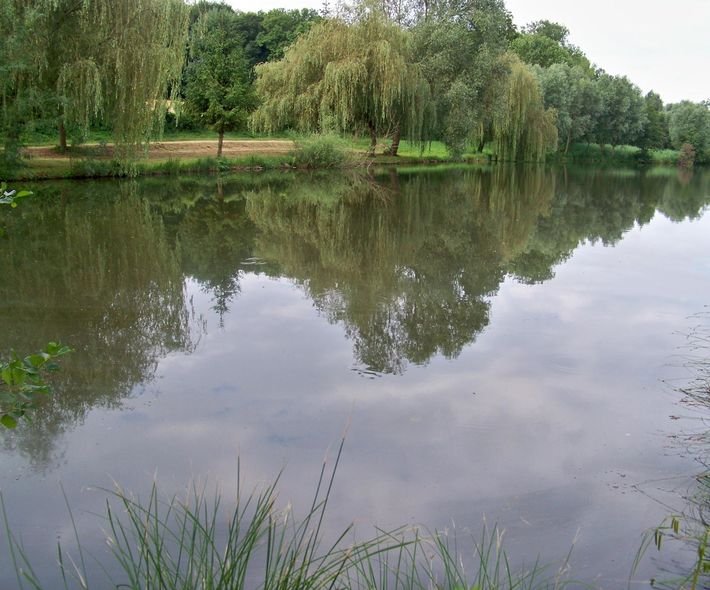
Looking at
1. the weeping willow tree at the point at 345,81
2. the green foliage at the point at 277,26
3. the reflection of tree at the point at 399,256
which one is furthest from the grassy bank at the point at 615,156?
the reflection of tree at the point at 399,256

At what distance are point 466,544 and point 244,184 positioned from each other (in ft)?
57.9

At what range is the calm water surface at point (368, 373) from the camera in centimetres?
349

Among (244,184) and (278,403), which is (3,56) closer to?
(244,184)

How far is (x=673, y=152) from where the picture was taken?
49.6 m

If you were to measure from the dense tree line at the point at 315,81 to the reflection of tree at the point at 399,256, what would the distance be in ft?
14.6

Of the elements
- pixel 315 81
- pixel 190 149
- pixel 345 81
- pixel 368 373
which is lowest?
pixel 368 373

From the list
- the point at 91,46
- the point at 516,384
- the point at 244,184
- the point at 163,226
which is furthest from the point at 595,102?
the point at 516,384

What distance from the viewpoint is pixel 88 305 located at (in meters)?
6.80

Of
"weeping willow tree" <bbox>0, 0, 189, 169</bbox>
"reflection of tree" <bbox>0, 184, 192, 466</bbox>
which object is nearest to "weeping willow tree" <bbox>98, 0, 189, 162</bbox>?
"weeping willow tree" <bbox>0, 0, 189, 169</bbox>

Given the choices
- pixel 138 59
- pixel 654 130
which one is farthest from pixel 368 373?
pixel 654 130

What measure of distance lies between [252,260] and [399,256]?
208 cm

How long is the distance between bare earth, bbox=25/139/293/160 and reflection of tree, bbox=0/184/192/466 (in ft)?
25.4

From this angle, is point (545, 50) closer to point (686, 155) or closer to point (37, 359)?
point (686, 155)

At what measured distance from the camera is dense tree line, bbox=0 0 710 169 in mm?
15828
